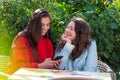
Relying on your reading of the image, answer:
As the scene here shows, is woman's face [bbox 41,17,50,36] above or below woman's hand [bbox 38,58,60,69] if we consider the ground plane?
above

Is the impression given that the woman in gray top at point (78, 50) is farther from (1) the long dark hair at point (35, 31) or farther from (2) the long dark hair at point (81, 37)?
(1) the long dark hair at point (35, 31)

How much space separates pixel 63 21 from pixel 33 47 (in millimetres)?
990

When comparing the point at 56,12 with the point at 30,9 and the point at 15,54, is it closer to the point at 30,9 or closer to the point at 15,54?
the point at 30,9

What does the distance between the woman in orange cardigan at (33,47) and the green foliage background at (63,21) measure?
63 cm

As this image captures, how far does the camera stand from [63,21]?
5.09 meters

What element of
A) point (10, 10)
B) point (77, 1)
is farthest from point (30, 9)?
point (77, 1)

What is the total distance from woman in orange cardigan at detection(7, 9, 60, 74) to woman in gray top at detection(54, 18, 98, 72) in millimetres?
122

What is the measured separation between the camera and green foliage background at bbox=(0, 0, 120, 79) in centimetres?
504

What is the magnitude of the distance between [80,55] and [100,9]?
149 cm

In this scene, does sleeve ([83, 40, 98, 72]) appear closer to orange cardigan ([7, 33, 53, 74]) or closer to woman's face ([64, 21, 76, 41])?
woman's face ([64, 21, 76, 41])

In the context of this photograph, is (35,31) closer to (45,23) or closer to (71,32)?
(45,23)

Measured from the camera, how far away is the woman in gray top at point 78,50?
4.10m

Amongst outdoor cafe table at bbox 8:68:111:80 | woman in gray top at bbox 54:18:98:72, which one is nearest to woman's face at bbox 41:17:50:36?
woman in gray top at bbox 54:18:98:72

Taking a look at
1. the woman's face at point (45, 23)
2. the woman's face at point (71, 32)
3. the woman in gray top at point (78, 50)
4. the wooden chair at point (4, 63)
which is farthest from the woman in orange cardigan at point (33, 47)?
the wooden chair at point (4, 63)
